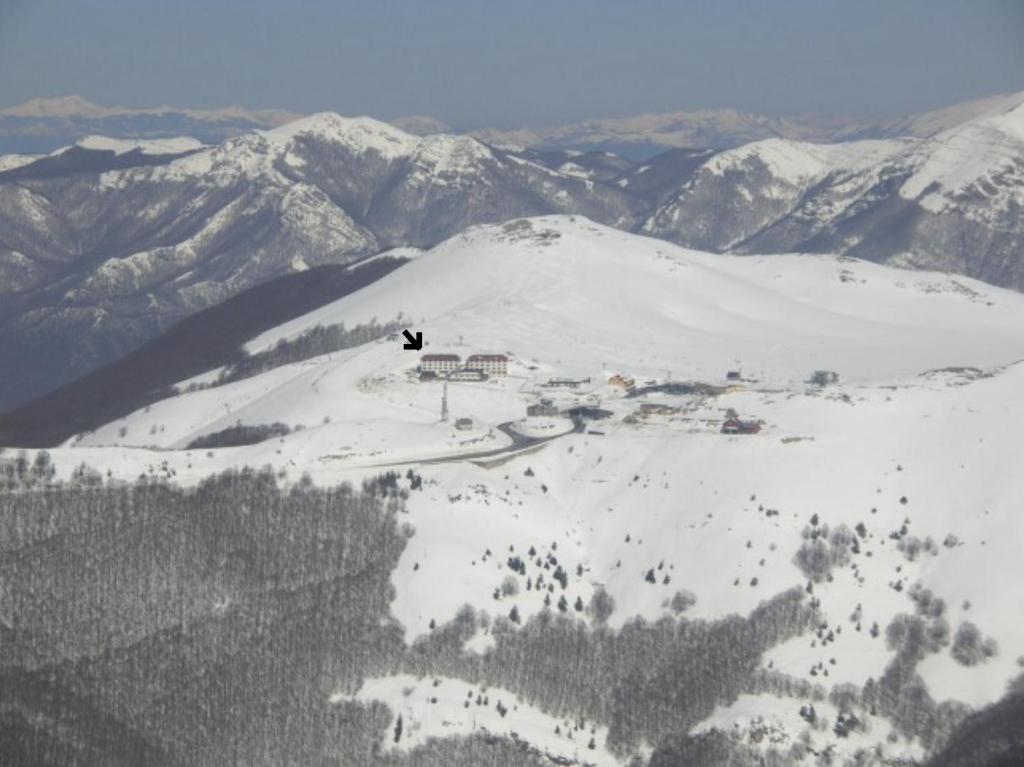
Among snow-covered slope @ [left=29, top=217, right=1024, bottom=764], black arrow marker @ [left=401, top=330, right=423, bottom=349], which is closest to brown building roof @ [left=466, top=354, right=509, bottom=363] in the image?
snow-covered slope @ [left=29, top=217, right=1024, bottom=764]

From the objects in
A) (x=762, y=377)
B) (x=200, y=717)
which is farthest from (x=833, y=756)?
(x=762, y=377)

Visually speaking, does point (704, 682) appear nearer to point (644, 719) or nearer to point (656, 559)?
point (644, 719)

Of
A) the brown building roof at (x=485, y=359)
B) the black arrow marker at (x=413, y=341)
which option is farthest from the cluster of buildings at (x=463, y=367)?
the black arrow marker at (x=413, y=341)

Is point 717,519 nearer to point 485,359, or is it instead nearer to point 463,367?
point 463,367

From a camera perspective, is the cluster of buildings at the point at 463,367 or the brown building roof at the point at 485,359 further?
the brown building roof at the point at 485,359

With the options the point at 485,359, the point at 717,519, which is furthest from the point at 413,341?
the point at 717,519

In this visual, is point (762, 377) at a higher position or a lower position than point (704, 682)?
higher

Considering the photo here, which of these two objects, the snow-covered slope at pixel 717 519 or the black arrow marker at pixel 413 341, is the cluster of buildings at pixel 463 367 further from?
the black arrow marker at pixel 413 341

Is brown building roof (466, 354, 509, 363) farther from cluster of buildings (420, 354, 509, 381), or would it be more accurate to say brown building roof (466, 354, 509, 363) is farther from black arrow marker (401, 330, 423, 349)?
black arrow marker (401, 330, 423, 349)
